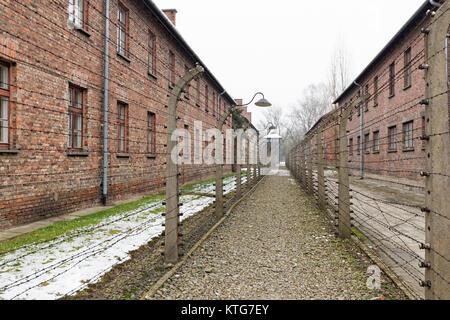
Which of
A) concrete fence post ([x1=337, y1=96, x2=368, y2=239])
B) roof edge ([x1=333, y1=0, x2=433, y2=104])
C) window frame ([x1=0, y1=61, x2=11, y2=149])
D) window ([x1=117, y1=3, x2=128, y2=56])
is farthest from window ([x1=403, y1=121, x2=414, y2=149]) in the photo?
window frame ([x1=0, y1=61, x2=11, y2=149])

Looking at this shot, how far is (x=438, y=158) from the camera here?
221 cm

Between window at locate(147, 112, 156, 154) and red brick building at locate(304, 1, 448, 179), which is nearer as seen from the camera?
window at locate(147, 112, 156, 154)

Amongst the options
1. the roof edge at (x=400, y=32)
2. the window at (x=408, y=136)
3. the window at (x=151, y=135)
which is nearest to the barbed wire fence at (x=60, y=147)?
the window at (x=151, y=135)

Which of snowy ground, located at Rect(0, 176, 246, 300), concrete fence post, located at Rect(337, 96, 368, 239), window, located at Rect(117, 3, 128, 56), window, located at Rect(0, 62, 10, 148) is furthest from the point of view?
window, located at Rect(117, 3, 128, 56)

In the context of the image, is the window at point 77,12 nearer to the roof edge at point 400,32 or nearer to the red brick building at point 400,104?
the red brick building at point 400,104

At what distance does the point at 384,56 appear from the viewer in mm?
18078

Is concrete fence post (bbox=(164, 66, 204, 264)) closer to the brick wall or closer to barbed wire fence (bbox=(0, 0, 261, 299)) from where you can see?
barbed wire fence (bbox=(0, 0, 261, 299))

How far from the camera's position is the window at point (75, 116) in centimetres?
770

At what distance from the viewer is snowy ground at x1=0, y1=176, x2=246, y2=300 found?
10.3ft

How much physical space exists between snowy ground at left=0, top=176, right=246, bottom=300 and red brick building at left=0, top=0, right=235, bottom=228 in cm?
147

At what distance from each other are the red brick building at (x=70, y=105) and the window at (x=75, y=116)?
3cm
